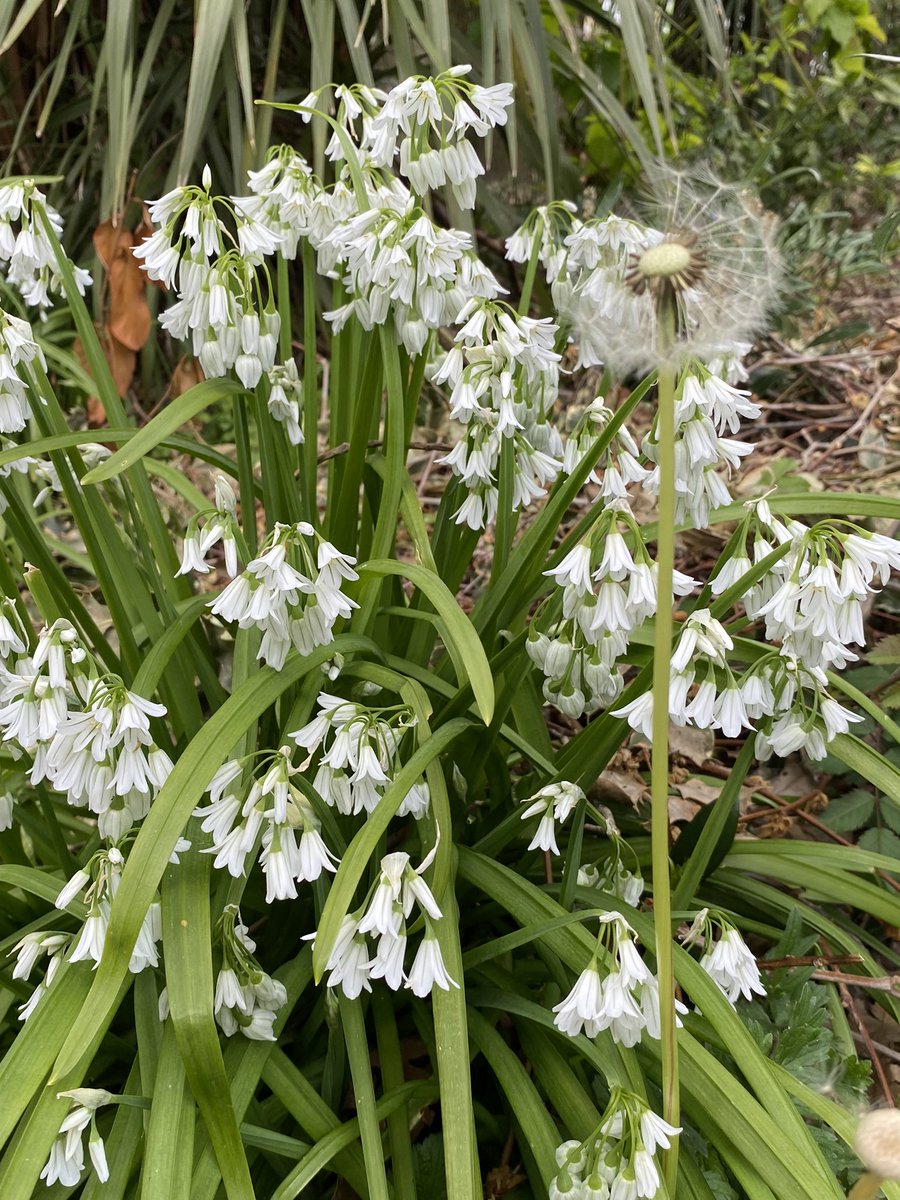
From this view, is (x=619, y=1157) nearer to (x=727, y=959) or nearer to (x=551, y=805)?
(x=727, y=959)

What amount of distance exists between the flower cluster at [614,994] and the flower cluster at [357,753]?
0.33 meters

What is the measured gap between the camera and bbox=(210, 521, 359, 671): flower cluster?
4.44 feet

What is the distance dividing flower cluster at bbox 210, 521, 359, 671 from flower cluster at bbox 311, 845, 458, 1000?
1.18 ft

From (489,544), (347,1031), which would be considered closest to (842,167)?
(489,544)

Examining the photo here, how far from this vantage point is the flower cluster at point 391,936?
49.0 inches

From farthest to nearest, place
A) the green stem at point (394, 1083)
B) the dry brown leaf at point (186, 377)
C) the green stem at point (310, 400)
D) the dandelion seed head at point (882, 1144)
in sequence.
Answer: the dry brown leaf at point (186, 377) < the green stem at point (310, 400) < the green stem at point (394, 1083) < the dandelion seed head at point (882, 1144)

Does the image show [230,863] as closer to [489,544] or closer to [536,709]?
[536,709]

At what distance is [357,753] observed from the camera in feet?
4.55

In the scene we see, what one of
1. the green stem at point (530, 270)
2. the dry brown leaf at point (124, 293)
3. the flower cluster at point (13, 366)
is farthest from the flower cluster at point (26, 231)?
the dry brown leaf at point (124, 293)

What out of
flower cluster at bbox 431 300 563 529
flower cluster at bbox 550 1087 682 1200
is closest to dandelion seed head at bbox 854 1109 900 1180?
flower cluster at bbox 550 1087 682 1200

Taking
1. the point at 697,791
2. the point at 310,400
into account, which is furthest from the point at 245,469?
the point at 697,791

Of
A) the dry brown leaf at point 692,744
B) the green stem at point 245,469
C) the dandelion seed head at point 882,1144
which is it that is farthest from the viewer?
the dry brown leaf at point 692,744

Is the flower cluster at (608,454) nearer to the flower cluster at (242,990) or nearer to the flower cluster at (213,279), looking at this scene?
the flower cluster at (213,279)

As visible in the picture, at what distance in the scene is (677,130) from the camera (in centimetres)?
568
